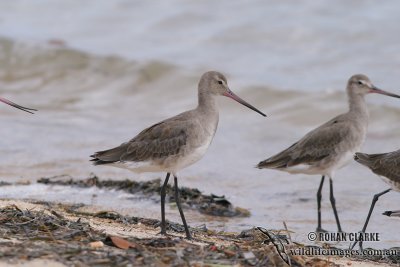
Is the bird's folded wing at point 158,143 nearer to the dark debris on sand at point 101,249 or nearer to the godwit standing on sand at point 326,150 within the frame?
the dark debris on sand at point 101,249

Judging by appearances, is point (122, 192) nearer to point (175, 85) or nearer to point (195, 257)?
point (195, 257)

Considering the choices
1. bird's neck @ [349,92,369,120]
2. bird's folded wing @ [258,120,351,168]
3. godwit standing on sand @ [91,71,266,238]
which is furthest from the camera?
bird's neck @ [349,92,369,120]

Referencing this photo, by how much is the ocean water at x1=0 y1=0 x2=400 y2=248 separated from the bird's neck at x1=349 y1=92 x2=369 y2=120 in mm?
1113

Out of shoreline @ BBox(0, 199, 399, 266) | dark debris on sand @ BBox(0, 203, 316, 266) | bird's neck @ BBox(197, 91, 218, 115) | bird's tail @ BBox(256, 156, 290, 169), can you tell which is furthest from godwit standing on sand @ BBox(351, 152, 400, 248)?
dark debris on sand @ BBox(0, 203, 316, 266)

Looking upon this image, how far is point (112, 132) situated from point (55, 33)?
8917 mm

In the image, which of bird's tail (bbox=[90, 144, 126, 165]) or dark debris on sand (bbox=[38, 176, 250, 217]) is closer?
bird's tail (bbox=[90, 144, 126, 165])

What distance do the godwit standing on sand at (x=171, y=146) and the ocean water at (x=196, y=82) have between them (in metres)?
1.08

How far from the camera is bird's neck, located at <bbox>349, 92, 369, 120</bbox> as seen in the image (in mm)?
9617

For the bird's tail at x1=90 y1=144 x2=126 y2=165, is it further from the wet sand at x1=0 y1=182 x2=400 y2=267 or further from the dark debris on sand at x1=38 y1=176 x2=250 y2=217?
the dark debris on sand at x1=38 y1=176 x2=250 y2=217

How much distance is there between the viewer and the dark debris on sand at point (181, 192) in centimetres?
905

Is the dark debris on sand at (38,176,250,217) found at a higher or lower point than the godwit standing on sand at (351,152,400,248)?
lower

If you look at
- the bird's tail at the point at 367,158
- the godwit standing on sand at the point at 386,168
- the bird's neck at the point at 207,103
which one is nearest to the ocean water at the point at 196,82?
the godwit standing on sand at the point at 386,168

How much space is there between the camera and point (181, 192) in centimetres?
941

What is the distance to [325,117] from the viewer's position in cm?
1448
